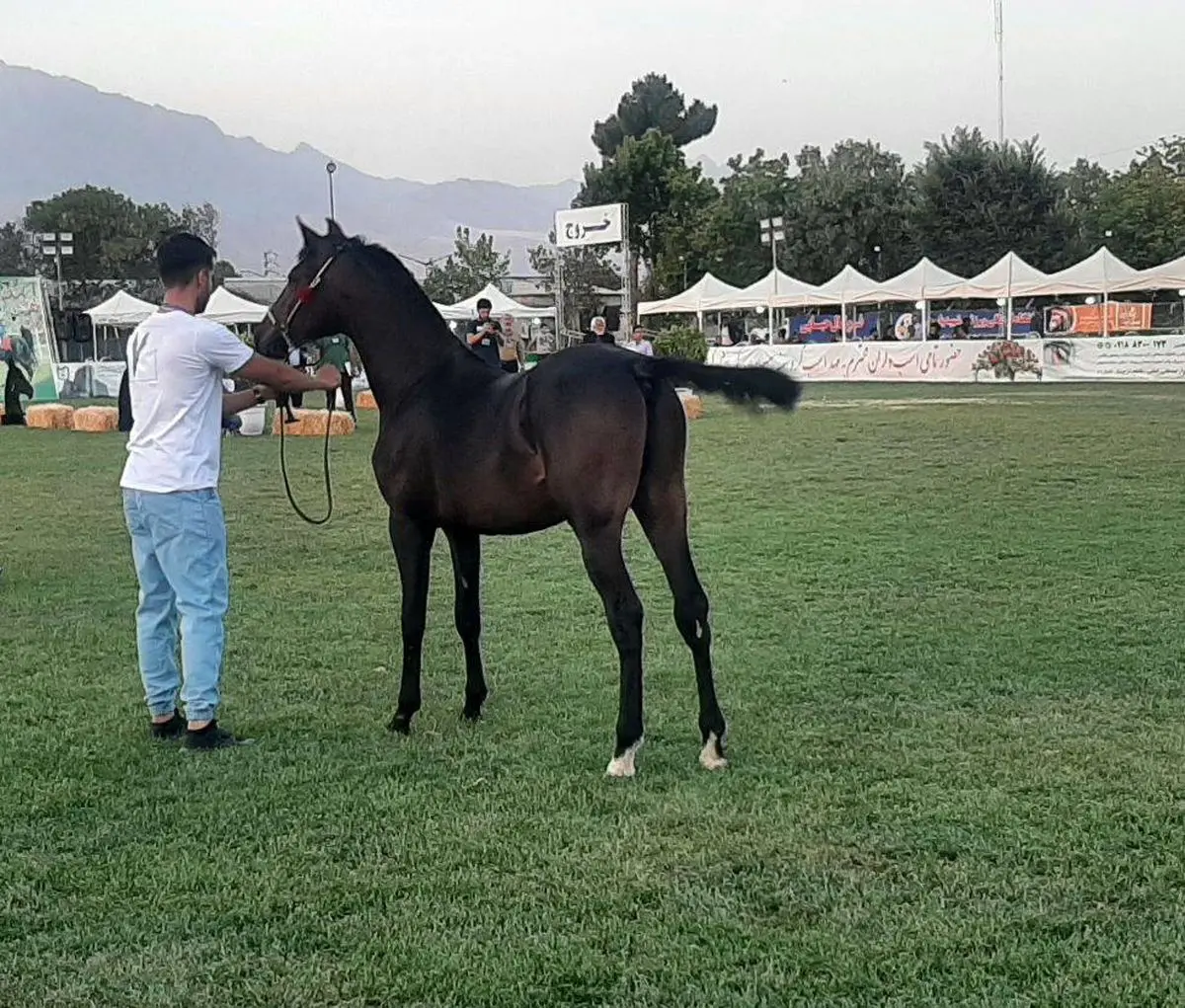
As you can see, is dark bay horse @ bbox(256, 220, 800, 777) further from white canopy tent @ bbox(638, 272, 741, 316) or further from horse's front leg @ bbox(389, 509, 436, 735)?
white canopy tent @ bbox(638, 272, 741, 316)

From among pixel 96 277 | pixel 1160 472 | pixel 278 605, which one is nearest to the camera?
pixel 278 605

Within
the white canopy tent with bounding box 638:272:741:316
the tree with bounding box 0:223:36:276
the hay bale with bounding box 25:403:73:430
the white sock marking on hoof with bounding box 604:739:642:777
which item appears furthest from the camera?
the tree with bounding box 0:223:36:276

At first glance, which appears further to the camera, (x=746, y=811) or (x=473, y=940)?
(x=746, y=811)

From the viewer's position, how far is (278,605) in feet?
28.2

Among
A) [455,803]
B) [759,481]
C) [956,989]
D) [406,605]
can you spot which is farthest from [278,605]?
[759,481]

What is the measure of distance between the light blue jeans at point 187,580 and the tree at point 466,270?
220 ft

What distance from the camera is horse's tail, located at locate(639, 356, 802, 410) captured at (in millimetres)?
5328

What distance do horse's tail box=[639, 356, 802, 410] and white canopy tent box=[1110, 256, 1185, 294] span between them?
116 feet

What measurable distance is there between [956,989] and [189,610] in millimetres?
3576

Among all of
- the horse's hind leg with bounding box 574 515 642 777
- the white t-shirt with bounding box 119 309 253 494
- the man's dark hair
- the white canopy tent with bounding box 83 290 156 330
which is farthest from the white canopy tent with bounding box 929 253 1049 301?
the white t-shirt with bounding box 119 309 253 494

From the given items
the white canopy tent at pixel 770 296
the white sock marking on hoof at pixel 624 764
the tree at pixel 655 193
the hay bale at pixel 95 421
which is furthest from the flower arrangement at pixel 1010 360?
the tree at pixel 655 193

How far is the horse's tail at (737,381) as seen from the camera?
5.33 m

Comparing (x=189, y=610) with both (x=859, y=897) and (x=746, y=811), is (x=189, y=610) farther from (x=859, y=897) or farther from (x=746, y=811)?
(x=859, y=897)

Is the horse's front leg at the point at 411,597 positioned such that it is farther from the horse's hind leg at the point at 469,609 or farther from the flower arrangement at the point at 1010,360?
the flower arrangement at the point at 1010,360
